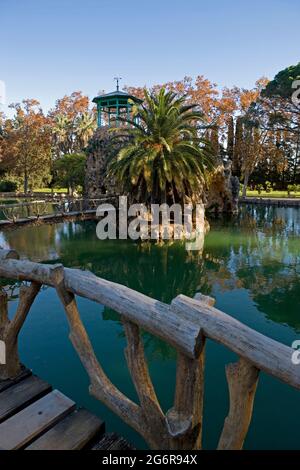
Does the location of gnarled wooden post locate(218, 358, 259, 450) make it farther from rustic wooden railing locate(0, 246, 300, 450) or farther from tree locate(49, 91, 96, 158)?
tree locate(49, 91, 96, 158)

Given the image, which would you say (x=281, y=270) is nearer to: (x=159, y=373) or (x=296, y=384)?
(x=159, y=373)

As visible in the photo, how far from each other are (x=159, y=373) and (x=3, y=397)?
11.7ft

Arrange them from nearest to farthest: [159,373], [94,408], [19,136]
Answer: [94,408]
[159,373]
[19,136]

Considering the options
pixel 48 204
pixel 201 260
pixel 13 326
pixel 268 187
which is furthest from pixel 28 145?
pixel 13 326

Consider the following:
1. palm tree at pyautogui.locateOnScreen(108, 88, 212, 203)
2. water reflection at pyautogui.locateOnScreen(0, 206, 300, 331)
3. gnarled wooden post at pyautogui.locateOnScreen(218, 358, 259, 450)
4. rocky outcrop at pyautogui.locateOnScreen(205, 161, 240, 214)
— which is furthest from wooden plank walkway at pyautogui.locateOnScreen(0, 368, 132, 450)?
rocky outcrop at pyautogui.locateOnScreen(205, 161, 240, 214)

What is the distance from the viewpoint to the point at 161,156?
18.4 meters

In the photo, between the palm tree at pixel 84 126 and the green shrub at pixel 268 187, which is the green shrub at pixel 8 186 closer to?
the palm tree at pixel 84 126

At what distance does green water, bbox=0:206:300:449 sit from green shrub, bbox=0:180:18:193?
86.3ft

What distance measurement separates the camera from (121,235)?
20406 millimetres

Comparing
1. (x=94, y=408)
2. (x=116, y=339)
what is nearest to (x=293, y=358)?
(x=94, y=408)

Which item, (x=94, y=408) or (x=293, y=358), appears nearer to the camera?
(x=293, y=358)

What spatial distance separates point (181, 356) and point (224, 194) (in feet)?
97.8

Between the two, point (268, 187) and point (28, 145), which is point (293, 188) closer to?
point (268, 187)

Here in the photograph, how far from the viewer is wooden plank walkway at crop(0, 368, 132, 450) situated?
2615mm
